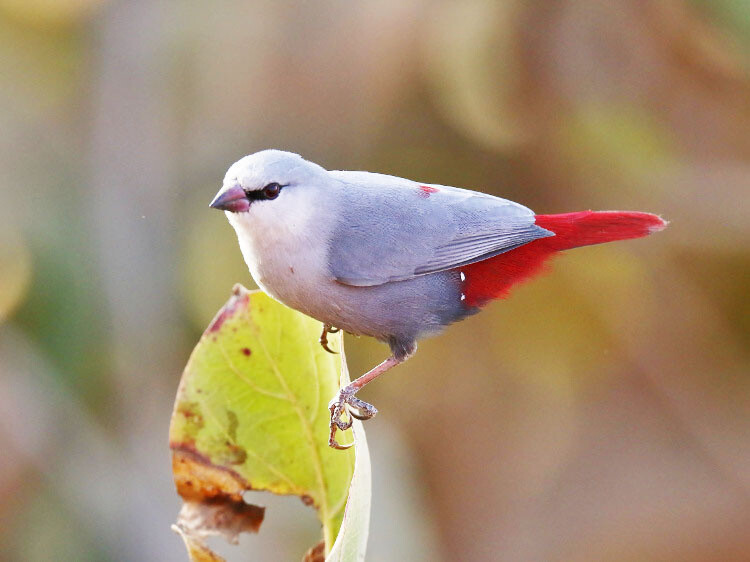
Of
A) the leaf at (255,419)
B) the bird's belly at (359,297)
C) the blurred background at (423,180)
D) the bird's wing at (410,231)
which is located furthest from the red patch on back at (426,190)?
the blurred background at (423,180)

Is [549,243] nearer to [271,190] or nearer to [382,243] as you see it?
[382,243]

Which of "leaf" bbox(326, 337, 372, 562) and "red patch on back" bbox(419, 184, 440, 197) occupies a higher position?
"red patch on back" bbox(419, 184, 440, 197)

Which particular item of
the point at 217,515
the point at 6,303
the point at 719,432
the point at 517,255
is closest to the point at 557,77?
the point at 719,432

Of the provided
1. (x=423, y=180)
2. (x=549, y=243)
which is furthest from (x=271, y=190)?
(x=423, y=180)

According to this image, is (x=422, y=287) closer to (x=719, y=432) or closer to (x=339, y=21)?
(x=339, y=21)

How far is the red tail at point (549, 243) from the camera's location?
1.95 metres

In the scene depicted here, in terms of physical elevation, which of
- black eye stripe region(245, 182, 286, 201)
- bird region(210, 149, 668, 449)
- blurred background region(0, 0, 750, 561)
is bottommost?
blurred background region(0, 0, 750, 561)

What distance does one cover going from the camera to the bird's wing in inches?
74.4

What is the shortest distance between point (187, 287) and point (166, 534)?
95 cm

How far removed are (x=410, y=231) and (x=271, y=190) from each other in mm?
295

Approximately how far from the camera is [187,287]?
3.80m

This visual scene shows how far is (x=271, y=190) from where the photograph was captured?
1817 millimetres

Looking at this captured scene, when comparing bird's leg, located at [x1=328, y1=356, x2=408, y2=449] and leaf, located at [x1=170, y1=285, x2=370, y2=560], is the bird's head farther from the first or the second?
bird's leg, located at [x1=328, y1=356, x2=408, y2=449]

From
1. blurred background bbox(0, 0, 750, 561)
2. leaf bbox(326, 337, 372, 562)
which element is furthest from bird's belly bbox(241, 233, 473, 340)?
blurred background bbox(0, 0, 750, 561)
